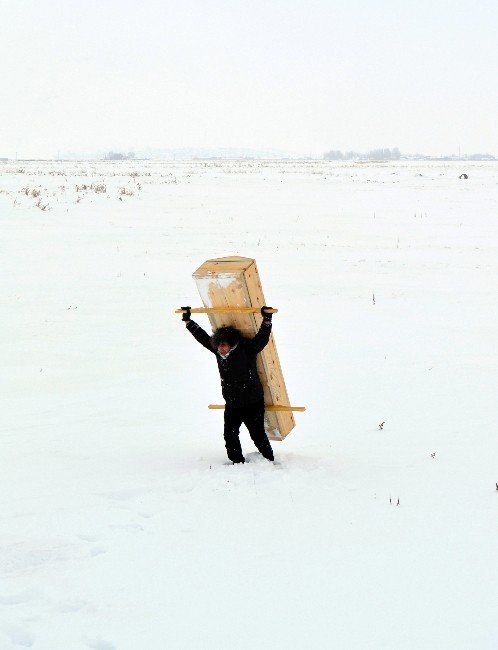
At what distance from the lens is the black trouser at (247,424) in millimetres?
5340

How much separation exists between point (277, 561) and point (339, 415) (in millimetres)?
3184

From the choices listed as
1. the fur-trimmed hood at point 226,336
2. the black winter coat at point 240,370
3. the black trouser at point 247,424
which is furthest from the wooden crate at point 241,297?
the black trouser at point 247,424

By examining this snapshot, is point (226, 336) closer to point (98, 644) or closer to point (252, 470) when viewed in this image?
point (252, 470)

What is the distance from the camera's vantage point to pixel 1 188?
26.2m

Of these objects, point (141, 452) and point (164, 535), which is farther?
point (141, 452)

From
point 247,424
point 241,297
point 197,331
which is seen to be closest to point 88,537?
point 247,424

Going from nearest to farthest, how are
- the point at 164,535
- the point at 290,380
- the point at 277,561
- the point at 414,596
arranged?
the point at 414,596
the point at 277,561
the point at 164,535
the point at 290,380

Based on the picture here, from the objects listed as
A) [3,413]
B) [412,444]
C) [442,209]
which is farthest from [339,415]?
[442,209]

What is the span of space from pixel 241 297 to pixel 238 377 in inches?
27.5

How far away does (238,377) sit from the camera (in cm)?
515

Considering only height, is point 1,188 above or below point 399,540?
above

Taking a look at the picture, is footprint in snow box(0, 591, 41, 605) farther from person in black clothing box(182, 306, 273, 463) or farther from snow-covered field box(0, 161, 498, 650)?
person in black clothing box(182, 306, 273, 463)

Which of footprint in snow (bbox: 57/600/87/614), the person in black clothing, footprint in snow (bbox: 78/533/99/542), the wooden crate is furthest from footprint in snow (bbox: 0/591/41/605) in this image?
the wooden crate

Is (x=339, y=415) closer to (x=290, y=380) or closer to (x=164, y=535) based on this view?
(x=290, y=380)
